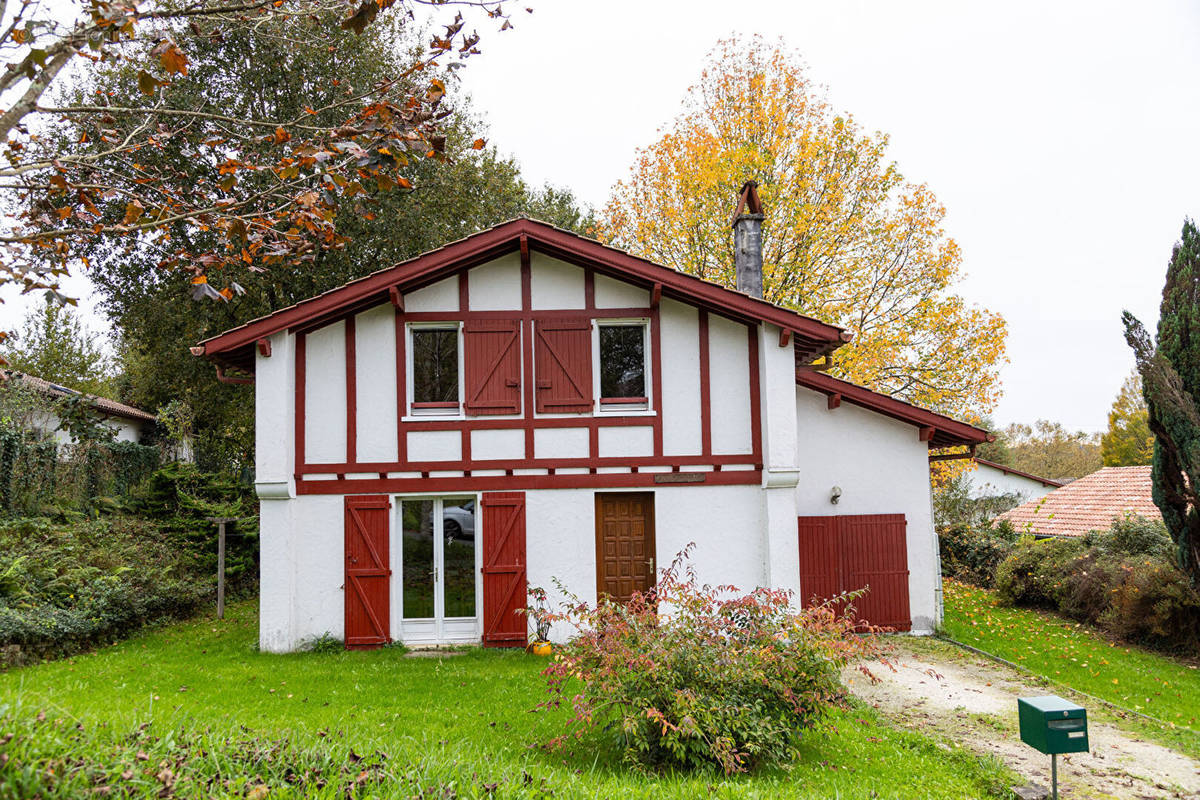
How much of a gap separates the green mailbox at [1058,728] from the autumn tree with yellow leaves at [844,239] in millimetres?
13661

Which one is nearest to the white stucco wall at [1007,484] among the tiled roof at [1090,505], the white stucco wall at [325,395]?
the tiled roof at [1090,505]

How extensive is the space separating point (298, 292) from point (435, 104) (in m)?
14.2

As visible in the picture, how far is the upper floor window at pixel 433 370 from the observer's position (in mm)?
11305

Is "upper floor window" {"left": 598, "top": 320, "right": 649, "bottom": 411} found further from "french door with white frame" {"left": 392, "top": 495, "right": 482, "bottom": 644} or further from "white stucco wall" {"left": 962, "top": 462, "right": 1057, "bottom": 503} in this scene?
"white stucco wall" {"left": 962, "top": 462, "right": 1057, "bottom": 503}

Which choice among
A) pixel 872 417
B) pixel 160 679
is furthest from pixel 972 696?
pixel 160 679

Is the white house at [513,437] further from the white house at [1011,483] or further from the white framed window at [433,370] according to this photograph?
the white house at [1011,483]

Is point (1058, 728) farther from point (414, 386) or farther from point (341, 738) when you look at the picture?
point (414, 386)

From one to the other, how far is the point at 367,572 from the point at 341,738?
577 centimetres

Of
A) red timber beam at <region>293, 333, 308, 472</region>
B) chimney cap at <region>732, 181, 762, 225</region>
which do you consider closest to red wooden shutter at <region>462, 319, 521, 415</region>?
red timber beam at <region>293, 333, 308, 472</region>

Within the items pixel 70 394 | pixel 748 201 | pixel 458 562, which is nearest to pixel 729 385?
pixel 748 201

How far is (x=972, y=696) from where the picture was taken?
8797 mm

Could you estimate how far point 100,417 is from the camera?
20859mm

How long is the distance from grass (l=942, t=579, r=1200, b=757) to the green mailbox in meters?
2.75

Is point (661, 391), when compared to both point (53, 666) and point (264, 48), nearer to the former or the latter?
point (53, 666)
